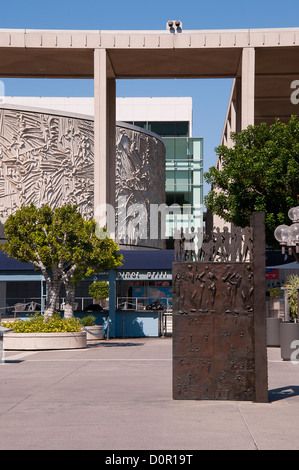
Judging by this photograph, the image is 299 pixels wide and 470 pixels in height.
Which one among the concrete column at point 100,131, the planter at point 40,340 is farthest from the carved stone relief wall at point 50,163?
the planter at point 40,340

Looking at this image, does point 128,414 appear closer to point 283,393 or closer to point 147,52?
point 283,393

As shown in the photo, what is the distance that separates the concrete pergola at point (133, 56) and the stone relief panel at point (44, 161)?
3.33m

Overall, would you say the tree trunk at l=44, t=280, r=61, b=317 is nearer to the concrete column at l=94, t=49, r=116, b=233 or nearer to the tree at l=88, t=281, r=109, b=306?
the concrete column at l=94, t=49, r=116, b=233

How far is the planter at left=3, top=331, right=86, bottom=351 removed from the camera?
25.9 m

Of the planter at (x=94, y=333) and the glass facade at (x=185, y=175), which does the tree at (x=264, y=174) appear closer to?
the planter at (x=94, y=333)

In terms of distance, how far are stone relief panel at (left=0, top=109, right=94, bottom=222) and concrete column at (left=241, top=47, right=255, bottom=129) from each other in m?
12.0

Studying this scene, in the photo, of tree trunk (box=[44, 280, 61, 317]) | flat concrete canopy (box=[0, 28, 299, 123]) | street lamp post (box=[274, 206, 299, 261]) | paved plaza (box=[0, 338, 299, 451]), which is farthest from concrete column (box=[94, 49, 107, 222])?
paved plaza (box=[0, 338, 299, 451])

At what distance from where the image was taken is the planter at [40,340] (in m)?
25.9

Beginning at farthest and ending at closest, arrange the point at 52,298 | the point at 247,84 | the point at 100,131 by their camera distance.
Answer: the point at 100,131
the point at 247,84
the point at 52,298

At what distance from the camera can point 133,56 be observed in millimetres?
41906

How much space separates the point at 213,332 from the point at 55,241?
50.6ft

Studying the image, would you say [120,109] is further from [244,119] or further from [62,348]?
[62,348]

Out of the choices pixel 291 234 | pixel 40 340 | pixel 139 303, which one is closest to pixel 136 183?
pixel 139 303

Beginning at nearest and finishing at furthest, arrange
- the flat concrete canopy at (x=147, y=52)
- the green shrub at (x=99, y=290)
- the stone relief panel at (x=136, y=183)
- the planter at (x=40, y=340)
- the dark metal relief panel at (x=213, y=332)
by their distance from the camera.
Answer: the dark metal relief panel at (x=213, y=332)
the planter at (x=40, y=340)
the flat concrete canopy at (x=147, y=52)
the green shrub at (x=99, y=290)
the stone relief panel at (x=136, y=183)
